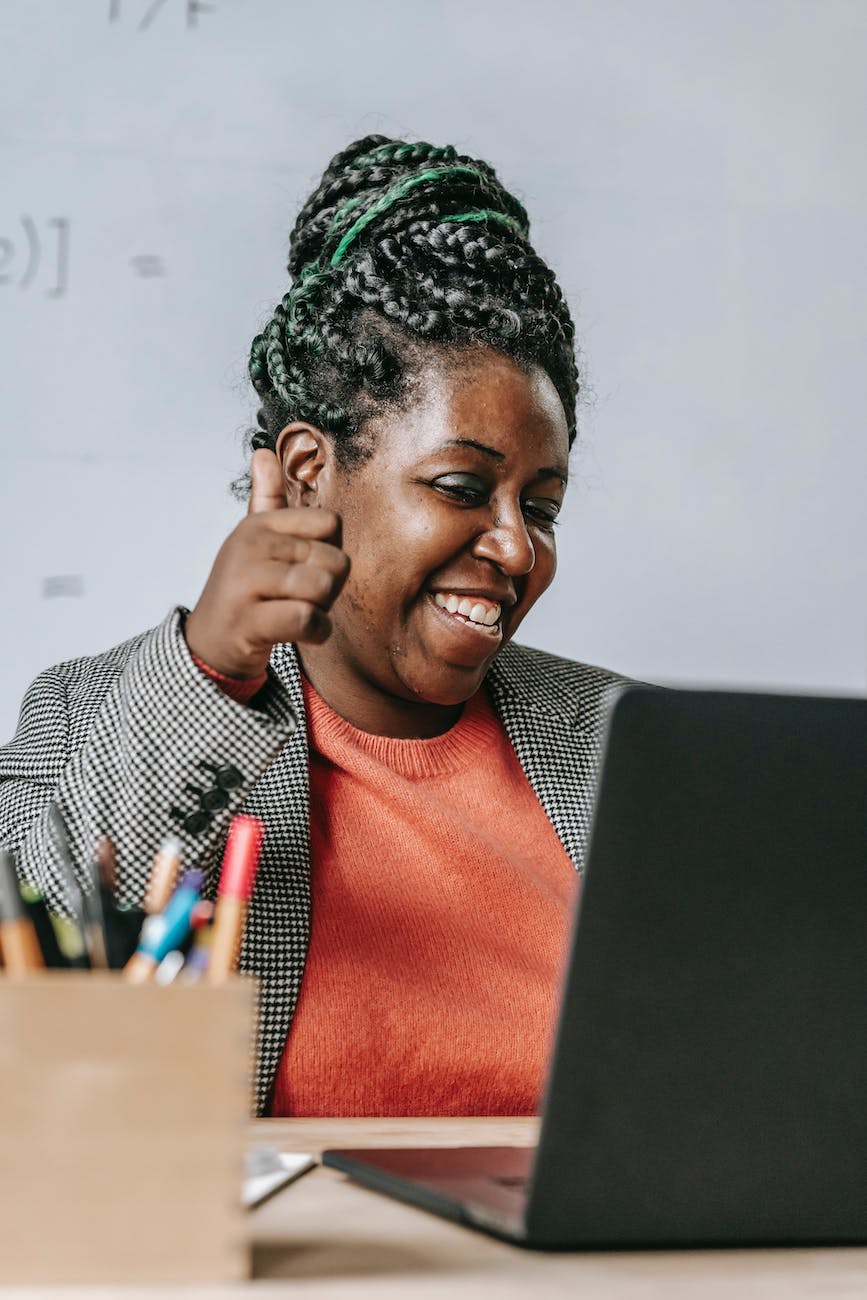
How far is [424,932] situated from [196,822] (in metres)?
0.29

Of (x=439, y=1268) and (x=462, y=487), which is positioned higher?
(x=462, y=487)

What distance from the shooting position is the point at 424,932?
1.17m

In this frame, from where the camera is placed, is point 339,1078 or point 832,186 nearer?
point 339,1078

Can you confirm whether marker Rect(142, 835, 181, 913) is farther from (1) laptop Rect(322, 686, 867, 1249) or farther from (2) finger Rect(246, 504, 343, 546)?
(2) finger Rect(246, 504, 343, 546)

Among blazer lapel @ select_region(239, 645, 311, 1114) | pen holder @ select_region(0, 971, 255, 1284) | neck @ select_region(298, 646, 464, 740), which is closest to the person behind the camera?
pen holder @ select_region(0, 971, 255, 1284)

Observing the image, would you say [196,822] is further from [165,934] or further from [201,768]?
[165,934]

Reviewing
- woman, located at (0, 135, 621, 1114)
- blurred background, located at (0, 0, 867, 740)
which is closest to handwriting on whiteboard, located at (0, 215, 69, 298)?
blurred background, located at (0, 0, 867, 740)

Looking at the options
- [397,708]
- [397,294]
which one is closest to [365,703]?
[397,708]

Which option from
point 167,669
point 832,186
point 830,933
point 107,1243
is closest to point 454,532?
point 167,669

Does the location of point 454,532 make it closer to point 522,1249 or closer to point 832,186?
point 522,1249

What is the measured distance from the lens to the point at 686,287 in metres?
1.92

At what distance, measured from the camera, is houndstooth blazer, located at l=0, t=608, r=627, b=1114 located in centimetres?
91

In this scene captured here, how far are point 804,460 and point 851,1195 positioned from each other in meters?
1.49

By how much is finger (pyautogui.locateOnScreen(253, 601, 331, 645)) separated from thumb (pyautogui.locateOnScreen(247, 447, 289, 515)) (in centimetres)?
23
